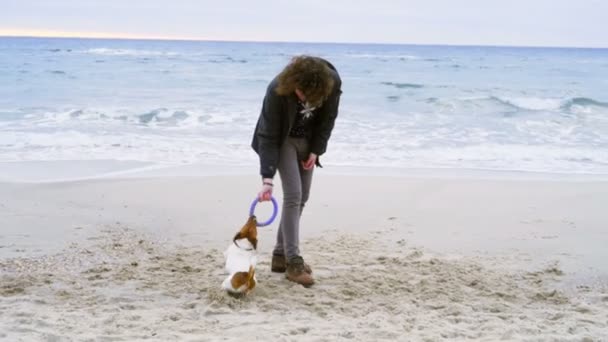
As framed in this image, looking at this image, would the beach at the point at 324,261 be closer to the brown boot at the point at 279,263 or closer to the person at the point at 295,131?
the brown boot at the point at 279,263

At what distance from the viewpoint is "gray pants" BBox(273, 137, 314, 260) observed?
3807 millimetres

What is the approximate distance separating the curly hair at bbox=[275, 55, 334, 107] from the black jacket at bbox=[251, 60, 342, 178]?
8 cm

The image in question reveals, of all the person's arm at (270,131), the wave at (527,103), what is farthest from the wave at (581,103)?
the person's arm at (270,131)

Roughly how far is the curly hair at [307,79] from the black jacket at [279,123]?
8 cm

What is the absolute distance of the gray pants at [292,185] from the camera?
12.5 ft

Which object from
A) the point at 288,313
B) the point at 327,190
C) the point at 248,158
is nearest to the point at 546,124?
the point at 248,158

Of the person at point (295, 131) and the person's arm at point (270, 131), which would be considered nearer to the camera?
the person at point (295, 131)

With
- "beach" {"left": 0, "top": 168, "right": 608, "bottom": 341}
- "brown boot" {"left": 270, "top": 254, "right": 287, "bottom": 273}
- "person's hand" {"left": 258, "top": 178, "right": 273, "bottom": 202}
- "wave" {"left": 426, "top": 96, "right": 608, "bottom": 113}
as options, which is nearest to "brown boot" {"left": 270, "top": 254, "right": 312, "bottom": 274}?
"brown boot" {"left": 270, "top": 254, "right": 287, "bottom": 273}

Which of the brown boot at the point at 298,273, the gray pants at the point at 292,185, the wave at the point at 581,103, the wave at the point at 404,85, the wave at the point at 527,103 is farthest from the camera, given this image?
the wave at the point at 404,85

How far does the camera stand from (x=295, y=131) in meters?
3.81

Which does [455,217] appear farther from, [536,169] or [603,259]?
[536,169]

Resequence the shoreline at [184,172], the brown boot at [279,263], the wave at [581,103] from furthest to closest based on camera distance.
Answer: the wave at [581,103] < the shoreline at [184,172] < the brown boot at [279,263]

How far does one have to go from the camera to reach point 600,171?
820 cm

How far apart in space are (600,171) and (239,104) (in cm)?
1059
